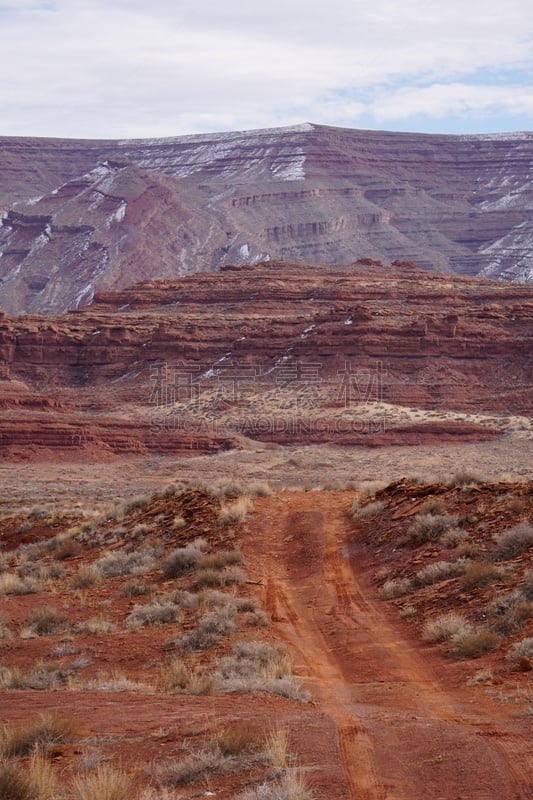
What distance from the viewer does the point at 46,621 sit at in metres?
13.8

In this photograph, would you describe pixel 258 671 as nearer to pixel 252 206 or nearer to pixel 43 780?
pixel 43 780

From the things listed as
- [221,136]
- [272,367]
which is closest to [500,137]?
[221,136]

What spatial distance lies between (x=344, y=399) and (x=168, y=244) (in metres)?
89.8

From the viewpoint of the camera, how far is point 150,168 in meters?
180

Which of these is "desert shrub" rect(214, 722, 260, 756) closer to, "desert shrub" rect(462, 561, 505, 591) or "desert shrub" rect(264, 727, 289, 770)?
"desert shrub" rect(264, 727, 289, 770)

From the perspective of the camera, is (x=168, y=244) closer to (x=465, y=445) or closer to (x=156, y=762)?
(x=465, y=445)

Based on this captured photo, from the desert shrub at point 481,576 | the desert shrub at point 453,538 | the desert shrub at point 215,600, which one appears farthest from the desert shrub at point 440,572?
the desert shrub at point 215,600

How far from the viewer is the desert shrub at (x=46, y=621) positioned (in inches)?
537

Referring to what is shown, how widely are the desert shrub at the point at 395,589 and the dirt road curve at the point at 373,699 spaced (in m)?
0.16

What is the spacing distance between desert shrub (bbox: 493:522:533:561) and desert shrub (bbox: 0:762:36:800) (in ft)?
25.5

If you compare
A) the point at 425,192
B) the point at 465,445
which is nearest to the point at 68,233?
the point at 425,192

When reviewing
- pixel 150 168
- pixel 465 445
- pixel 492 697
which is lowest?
pixel 465 445

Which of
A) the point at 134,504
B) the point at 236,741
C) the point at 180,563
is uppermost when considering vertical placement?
the point at 236,741

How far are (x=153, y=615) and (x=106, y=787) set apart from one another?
7251 mm
